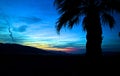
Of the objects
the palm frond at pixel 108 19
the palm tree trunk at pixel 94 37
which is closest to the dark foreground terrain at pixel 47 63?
the palm tree trunk at pixel 94 37

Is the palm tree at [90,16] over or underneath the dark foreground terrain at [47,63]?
over

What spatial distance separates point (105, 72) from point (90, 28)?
2.65m

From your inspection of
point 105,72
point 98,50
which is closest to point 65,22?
point 98,50

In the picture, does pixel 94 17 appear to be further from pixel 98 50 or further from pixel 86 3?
pixel 98 50

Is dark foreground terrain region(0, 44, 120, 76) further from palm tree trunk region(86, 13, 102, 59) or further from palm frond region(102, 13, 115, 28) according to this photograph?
palm frond region(102, 13, 115, 28)

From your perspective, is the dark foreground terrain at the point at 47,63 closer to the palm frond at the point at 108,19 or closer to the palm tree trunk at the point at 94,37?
the palm tree trunk at the point at 94,37

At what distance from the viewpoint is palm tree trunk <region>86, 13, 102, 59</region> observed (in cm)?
1328

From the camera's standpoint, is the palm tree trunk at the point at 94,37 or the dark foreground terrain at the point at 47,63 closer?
the palm tree trunk at the point at 94,37

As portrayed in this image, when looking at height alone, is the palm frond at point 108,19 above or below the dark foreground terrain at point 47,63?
above

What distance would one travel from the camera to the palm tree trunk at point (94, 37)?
43.6 ft

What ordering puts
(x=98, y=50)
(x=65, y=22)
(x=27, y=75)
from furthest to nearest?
(x=65, y=22), (x=98, y=50), (x=27, y=75)

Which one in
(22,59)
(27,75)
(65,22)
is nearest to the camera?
(27,75)

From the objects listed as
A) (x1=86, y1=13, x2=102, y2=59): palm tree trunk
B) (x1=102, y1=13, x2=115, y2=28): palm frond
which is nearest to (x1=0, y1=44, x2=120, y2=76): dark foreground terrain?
(x1=86, y1=13, x2=102, y2=59): palm tree trunk

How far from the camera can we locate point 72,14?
1399 cm
